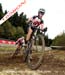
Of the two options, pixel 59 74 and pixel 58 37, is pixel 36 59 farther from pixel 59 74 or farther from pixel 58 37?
pixel 58 37

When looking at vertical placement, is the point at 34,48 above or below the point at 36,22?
below

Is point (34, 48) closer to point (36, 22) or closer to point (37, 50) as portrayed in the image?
point (37, 50)

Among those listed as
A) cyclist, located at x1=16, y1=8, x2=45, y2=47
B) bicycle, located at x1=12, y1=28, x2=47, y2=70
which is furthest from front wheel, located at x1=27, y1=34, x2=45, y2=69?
cyclist, located at x1=16, y1=8, x2=45, y2=47

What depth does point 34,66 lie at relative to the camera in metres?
14.9

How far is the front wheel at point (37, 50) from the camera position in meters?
14.7

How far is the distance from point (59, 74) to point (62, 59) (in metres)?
6.67

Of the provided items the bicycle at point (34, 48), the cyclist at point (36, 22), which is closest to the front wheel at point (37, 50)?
the bicycle at point (34, 48)

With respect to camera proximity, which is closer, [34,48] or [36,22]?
[36,22]

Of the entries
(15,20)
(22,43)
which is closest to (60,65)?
(22,43)

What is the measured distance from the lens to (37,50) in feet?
51.1

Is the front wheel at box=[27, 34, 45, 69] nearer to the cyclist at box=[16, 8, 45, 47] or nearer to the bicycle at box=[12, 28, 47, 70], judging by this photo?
the bicycle at box=[12, 28, 47, 70]

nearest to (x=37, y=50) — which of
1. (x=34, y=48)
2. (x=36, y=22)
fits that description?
(x=34, y=48)

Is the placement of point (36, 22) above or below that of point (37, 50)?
above

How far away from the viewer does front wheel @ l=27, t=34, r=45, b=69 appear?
1470cm
